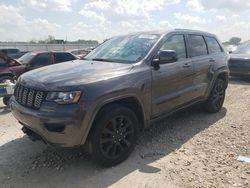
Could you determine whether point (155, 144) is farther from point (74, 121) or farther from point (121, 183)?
point (74, 121)

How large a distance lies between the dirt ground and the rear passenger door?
777 mm

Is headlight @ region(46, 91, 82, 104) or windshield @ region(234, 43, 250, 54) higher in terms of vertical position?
windshield @ region(234, 43, 250, 54)

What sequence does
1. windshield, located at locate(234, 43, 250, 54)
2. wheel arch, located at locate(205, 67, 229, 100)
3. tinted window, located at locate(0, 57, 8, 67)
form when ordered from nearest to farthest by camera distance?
wheel arch, located at locate(205, 67, 229, 100) < tinted window, located at locate(0, 57, 8, 67) < windshield, located at locate(234, 43, 250, 54)

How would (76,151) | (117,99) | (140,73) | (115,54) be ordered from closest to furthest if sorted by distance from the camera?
(117,99)
(140,73)
(76,151)
(115,54)

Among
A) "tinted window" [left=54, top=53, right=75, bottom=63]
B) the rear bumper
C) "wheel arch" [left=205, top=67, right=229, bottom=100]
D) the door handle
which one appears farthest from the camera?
"tinted window" [left=54, top=53, right=75, bottom=63]

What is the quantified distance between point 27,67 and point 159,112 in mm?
6881

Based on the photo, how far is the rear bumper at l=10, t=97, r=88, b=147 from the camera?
10.8ft

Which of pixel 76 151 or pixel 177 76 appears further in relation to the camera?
pixel 177 76

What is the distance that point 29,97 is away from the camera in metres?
3.63

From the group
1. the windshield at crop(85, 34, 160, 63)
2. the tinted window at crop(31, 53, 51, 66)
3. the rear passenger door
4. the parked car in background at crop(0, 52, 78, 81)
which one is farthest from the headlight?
the tinted window at crop(31, 53, 51, 66)

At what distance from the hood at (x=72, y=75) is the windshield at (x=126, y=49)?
0.91ft

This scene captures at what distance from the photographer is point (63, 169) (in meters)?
3.85

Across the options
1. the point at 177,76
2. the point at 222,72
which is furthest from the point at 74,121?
the point at 222,72

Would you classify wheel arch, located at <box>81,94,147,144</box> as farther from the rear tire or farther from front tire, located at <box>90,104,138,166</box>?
the rear tire
